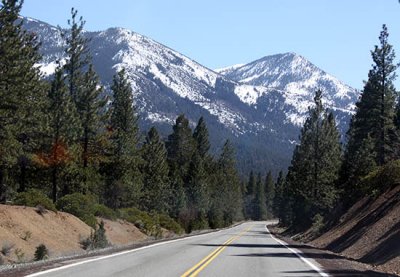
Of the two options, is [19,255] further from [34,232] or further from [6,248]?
[34,232]

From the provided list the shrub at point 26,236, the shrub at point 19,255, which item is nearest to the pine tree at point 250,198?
the shrub at point 26,236

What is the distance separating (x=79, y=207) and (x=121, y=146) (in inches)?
747

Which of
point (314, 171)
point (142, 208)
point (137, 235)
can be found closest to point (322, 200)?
point (314, 171)

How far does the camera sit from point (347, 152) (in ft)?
231

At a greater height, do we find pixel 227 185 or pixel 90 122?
pixel 90 122

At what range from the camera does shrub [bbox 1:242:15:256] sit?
25.4 meters

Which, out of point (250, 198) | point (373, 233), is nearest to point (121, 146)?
point (373, 233)

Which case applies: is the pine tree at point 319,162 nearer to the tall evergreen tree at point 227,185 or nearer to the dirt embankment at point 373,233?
the dirt embankment at point 373,233

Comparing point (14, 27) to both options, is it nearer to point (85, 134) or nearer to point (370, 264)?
point (85, 134)

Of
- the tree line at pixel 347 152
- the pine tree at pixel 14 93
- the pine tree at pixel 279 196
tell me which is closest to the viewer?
the pine tree at pixel 14 93

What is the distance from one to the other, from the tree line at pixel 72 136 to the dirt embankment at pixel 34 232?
5521 millimetres

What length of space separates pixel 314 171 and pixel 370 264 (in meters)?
47.1

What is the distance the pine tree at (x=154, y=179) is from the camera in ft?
233

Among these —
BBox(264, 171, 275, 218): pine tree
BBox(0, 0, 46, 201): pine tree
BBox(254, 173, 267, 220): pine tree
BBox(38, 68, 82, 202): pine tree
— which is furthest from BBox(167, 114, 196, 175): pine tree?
BBox(264, 171, 275, 218): pine tree
